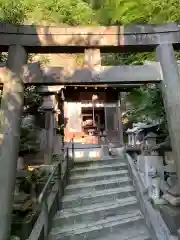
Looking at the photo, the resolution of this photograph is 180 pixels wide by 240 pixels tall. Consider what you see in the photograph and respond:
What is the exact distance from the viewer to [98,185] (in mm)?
7852

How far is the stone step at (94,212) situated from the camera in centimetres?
591

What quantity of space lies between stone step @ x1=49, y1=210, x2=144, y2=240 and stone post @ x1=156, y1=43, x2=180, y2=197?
2602 mm

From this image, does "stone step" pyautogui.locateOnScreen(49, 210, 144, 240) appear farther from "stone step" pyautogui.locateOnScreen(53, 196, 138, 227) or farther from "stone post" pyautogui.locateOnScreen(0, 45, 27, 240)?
"stone post" pyautogui.locateOnScreen(0, 45, 27, 240)

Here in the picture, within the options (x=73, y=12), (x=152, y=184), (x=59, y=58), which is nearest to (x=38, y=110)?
(x=152, y=184)

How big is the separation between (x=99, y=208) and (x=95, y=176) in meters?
1.77

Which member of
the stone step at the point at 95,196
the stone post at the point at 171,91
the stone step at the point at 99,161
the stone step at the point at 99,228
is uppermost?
the stone post at the point at 171,91

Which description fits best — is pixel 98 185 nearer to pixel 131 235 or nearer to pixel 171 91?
pixel 131 235

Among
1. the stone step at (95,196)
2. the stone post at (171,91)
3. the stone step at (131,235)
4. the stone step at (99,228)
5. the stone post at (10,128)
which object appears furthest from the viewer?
the stone step at (95,196)

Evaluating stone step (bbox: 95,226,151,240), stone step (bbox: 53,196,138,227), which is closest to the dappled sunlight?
stone step (bbox: 53,196,138,227)

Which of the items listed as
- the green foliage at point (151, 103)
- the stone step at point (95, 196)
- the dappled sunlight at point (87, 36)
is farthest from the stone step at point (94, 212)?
the dappled sunlight at point (87, 36)

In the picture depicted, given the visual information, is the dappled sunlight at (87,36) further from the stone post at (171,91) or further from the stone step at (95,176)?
the stone step at (95,176)

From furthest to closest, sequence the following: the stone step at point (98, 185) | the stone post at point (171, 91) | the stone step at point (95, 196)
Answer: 1. the stone step at point (98, 185)
2. the stone step at point (95, 196)
3. the stone post at point (171, 91)

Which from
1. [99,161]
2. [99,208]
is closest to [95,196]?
[99,208]

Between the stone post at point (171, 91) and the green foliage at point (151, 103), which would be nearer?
the stone post at point (171, 91)
